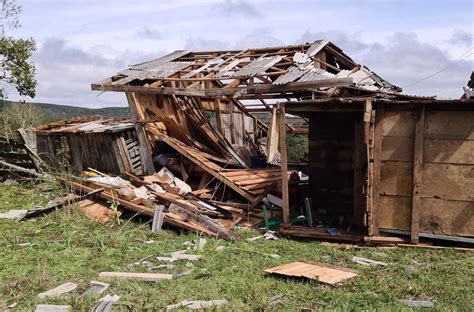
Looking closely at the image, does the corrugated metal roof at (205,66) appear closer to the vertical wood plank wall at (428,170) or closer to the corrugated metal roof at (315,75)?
the corrugated metal roof at (315,75)

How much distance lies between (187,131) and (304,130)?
5120 mm

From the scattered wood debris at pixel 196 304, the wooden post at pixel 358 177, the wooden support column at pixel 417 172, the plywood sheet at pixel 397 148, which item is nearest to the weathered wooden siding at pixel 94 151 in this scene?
the wooden post at pixel 358 177

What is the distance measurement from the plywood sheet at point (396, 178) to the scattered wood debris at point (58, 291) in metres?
5.23

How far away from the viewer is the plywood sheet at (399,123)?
26.7 ft

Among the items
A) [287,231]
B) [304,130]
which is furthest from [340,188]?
[304,130]

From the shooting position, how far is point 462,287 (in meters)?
6.02

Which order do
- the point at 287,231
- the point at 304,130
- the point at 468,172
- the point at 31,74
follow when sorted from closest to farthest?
the point at 468,172 → the point at 287,231 → the point at 304,130 → the point at 31,74

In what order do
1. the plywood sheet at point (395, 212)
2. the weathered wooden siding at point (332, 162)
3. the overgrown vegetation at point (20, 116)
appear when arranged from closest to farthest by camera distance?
1. the plywood sheet at point (395, 212)
2. the weathered wooden siding at point (332, 162)
3. the overgrown vegetation at point (20, 116)

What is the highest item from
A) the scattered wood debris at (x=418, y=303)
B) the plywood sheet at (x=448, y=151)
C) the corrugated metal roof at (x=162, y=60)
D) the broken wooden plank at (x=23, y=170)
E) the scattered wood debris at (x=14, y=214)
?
the corrugated metal roof at (x=162, y=60)

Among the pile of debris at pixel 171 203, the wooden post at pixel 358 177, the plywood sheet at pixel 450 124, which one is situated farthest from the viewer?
the pile of debris at pixel 171 203

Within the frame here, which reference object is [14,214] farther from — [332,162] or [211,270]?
[332,162]

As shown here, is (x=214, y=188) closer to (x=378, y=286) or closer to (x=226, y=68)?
(x=226, y=68)

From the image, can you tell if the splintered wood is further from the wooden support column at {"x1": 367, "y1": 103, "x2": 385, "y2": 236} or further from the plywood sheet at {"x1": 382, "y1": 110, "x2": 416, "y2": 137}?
the plywood sheet at {"x1": 382, "y1": 110, "x2": 416, "y2": 137}

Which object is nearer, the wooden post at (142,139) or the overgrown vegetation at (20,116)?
the wooden post at (142,139)
